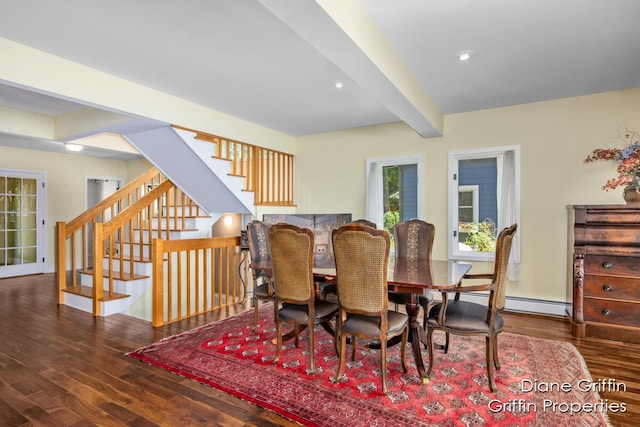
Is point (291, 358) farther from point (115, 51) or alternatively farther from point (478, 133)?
point (478, 133)

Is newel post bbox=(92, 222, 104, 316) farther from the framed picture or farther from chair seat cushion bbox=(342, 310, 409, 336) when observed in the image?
chair seat cushion bbox=(342, 310, 409, 336)

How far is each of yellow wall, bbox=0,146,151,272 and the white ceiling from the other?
3.15 meters

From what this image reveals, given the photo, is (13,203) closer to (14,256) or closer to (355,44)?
(14,256)

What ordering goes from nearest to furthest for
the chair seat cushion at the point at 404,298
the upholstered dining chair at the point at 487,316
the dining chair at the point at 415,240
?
the upholstered dining chair at the point at 487,316, the chair seat cushion at the point at 404,298, the dining chair at the point at 415,240

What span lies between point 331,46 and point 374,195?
128 inches

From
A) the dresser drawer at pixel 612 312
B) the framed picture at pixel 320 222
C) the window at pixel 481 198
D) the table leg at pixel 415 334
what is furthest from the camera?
the framed picture at pixel 320 222

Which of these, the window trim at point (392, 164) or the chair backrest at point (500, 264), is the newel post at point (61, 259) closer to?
the window trim at point (392, 164)

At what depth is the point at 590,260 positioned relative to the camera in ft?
11.3

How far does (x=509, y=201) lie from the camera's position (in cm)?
422

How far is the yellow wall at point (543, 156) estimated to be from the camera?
3777 millimetres

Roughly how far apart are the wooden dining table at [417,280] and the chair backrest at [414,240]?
0.41 m

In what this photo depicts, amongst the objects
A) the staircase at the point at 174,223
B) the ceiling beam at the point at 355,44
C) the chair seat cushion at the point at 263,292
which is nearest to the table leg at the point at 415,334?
the chair seat cushion at the point at 263,292

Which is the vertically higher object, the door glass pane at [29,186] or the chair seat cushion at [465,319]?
the door glass pane at [29,186]

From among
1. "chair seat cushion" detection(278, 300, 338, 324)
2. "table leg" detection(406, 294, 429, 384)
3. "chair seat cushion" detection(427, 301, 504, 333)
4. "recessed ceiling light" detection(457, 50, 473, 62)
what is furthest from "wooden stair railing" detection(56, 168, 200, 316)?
"recessed ceiling light" detection(457, 50, 473, 62)
